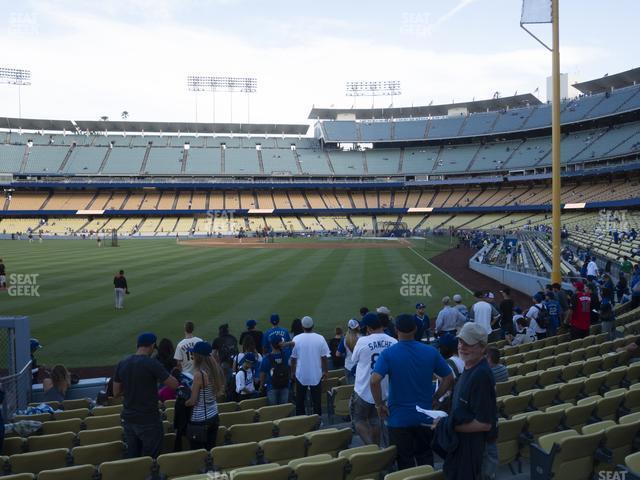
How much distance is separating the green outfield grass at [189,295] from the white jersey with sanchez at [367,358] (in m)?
9.05

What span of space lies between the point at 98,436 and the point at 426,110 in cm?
9560

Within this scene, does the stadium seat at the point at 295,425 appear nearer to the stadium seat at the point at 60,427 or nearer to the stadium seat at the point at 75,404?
the stadium seat at the point at 60,427

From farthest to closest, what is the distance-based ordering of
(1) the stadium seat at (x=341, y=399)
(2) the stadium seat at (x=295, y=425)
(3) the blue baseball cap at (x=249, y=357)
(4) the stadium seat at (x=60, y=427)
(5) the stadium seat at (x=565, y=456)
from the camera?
1. (3) the blue baseball cap at (x=249, y=357)
2. (1) the stadium seat at (x=341, y=399)
3. (4) the stadium seat at (x=60, y=427)
4. (2) the stadium seat at (x=295, y=425)
5. (5) the stadium seat at (x=565, y=456)

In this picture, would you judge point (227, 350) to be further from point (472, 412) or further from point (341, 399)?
point (472, 412)

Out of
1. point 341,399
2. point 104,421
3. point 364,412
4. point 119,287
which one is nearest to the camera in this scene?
point 364,412

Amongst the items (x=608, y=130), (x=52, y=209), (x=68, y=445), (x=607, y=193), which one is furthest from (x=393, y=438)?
(x=52, y=209)

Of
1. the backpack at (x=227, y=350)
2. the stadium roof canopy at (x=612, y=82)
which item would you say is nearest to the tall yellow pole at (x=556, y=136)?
the backpack at (x=227, y=350)

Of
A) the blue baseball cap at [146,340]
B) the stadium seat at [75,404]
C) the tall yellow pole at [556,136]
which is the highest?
the tall yellow pole at [556,136]

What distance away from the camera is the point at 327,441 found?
211 inches

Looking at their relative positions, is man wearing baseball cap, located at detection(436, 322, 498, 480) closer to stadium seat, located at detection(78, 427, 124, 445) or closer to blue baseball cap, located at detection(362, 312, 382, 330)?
blue baseball cap, located at detection(362, 312, 382, 330)

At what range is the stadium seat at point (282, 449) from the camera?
5109 millimetres

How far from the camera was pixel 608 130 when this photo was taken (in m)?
69.0

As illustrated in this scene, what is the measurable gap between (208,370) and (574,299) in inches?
365

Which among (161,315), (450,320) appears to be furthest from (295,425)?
(161,315)
